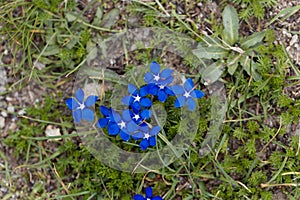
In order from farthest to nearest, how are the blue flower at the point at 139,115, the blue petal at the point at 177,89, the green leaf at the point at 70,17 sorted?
the green leaf at the point at 70,17
the blue petal at the point at 177,89
the blue flower at the point at 139,115

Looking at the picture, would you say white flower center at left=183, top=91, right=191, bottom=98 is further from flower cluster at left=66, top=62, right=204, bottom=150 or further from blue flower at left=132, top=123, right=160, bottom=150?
blue flower at left=132, top=123, right=160, bottom=150

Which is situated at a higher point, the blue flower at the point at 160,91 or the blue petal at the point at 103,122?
the blue flower at the point at 160,91

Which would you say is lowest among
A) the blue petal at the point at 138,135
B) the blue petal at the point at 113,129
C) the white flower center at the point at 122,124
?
the blue petal at the point at 138,135

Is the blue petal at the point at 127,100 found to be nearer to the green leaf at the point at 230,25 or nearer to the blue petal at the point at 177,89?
the blue petal at the point at 177,89

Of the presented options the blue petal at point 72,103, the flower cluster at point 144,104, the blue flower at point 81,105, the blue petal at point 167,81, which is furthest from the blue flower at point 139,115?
the blue petal at point 72,103

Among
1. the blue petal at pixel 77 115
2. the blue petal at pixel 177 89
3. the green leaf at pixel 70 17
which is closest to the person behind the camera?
the blue petal at pixel 177 89

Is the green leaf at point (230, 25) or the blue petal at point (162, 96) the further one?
the green leaf at point (230, 25)

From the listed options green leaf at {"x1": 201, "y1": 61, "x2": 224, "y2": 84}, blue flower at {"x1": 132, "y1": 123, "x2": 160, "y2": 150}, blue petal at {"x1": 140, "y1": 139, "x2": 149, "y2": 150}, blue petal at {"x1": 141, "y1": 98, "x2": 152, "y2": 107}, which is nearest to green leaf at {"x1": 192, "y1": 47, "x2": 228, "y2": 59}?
green leaf at {"x1": 201, "y1": 61, "x2": 224, "y2": 84}
